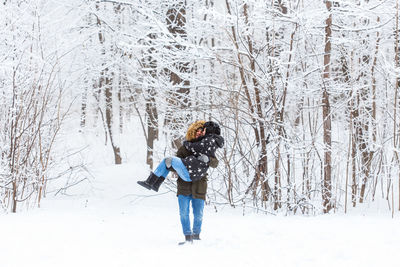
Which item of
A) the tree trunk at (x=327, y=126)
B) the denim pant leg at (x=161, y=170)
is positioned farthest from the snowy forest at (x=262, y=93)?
the denim pant leg at (x=161, y=170)

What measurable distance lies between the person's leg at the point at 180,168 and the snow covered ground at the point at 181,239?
0.73 metres

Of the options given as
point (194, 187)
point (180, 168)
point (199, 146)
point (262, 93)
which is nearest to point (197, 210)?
point (194, 187)

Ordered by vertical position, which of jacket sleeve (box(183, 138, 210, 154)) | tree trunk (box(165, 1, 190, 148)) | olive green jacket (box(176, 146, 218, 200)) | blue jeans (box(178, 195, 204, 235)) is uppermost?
tree trunk (box(165, 1, 190, 148))

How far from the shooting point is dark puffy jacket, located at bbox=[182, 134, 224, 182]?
4316 millimetres

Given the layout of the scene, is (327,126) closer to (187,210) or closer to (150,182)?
(187,210)

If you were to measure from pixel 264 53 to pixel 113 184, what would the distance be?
493cm

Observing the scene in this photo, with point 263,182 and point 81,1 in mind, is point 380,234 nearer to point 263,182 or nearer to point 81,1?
point 263,182

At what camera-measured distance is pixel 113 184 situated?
32.2 feet

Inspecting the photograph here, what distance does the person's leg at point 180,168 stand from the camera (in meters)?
4.29

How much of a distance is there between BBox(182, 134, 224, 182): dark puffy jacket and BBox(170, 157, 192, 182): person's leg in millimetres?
32

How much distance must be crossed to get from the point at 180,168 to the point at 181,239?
1057 millimetres

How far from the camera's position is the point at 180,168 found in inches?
169

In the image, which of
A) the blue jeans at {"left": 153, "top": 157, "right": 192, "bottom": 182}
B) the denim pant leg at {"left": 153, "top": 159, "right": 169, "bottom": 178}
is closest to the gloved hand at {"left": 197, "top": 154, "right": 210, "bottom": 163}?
the blue jeans at {"left": 153, "top": 157, "right": 192, "bottom": 182}

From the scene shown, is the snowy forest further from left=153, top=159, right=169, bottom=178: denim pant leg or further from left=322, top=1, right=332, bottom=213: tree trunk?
left=153, top=159, right=169, bottom=178: denim pant leg
